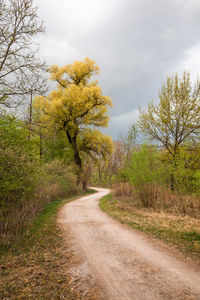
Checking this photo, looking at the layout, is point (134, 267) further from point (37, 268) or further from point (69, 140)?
point (69, 140)

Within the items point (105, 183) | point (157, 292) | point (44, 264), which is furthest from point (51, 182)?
point (105, 183)

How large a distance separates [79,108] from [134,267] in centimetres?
1922

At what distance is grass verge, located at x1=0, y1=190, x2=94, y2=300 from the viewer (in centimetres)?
370

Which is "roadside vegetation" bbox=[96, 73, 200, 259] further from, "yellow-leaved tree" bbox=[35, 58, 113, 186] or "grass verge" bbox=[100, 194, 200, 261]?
"yellow-leaved tree" bbox=[35, 58, 113, 186]

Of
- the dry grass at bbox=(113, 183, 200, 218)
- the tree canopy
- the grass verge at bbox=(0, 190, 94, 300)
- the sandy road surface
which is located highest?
the tree canopy

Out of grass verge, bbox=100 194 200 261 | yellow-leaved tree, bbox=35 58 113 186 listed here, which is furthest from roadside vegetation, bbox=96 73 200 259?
yellow-leaved tree, bbox=35 58 113 186

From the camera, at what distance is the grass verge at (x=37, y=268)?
12.1 ft

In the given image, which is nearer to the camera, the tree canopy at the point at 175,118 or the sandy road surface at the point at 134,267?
the sandy road surface at the point at 134,267

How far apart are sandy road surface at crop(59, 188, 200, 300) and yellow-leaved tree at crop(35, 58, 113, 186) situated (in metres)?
16.6

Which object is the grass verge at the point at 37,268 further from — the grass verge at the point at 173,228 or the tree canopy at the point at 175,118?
the tree canopy at the point at 175,118

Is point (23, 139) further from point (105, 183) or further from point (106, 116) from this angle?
point (105, 183)

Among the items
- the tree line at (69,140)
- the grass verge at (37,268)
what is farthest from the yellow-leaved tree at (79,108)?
the grass verge at (37,268)

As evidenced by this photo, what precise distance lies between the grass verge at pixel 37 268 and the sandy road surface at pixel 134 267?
0.62 meters

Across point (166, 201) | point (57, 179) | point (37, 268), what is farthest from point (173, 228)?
point (57, 179)
